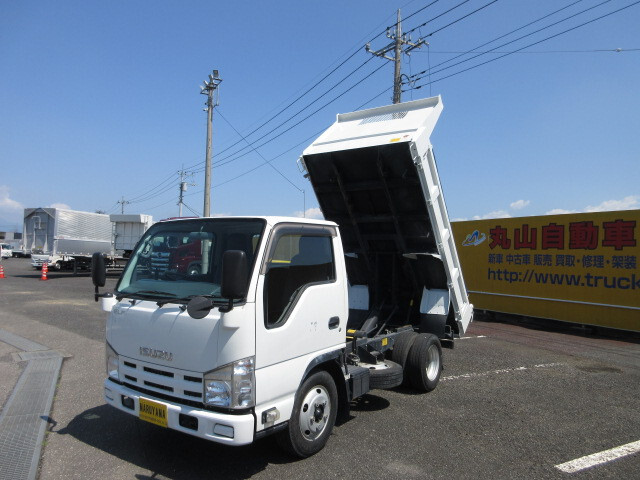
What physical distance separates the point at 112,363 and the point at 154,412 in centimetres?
81

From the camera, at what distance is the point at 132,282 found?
4270 millimetres

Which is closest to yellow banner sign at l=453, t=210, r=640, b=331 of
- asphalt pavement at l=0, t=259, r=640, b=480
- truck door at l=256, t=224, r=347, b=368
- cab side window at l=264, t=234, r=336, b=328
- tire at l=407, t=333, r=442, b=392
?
asphalt pavement at l=0, t=259, r=640, b=480

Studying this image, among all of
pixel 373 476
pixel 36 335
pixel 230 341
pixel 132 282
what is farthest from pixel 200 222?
pixel 36 335

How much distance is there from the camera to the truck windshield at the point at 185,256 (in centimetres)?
384

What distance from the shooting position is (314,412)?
4090 mm

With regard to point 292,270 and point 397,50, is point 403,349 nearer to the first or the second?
point 292,270

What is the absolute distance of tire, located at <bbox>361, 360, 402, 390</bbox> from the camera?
16.7 feet

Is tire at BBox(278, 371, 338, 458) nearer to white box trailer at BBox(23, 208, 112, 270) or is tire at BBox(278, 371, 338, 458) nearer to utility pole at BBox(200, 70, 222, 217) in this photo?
utility pole at BBox(200, 70, 222, 217)

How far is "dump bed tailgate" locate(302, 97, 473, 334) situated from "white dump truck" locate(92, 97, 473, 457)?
0.03m

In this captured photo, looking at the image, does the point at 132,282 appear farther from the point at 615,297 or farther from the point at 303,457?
the point at 615,297

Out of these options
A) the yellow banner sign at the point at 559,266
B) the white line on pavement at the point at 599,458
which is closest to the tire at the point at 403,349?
the white line on pavement at the point at 599,458

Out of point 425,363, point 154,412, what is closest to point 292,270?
point 154,412

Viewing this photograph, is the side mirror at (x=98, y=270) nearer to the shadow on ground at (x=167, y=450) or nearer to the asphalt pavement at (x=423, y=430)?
the shadow on ground at (x=167, y=450)

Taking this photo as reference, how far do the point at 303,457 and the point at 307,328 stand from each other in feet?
3.66
